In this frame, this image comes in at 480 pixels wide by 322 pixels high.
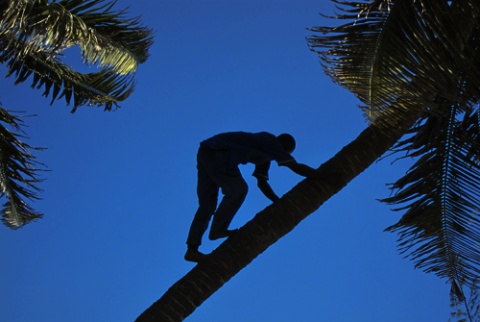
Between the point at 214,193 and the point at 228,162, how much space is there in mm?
411

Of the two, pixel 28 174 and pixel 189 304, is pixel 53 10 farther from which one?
pixel 189 304

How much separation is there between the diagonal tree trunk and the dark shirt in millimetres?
375

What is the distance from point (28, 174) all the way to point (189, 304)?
13.8ft

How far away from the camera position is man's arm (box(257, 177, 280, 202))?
17.3 feet

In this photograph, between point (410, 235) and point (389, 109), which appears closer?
point (389, 109)

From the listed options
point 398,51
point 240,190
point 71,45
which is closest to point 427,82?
point 398,51

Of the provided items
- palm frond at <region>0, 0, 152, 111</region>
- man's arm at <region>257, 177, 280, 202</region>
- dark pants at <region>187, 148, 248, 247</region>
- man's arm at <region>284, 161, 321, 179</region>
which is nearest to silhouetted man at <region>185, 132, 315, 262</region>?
dark pants at <region>187, 148, 248, 247</region>

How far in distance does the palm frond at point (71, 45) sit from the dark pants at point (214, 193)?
1846 mm

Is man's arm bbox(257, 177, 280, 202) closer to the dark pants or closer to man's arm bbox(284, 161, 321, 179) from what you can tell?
the dark pants

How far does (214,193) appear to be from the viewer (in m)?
5.24

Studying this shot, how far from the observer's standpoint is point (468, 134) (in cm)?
552

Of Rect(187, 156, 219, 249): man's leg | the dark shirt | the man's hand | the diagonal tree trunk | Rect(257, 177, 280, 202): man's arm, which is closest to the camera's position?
the diagonal tree trunk

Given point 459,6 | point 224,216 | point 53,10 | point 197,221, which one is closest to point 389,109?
point 459,6

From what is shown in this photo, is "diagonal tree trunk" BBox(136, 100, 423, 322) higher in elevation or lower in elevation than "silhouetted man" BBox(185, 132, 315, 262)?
lower
